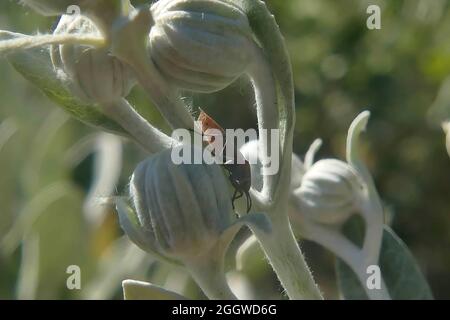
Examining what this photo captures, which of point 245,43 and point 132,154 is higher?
point 132,154

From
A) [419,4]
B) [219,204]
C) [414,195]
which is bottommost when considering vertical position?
[219,204]

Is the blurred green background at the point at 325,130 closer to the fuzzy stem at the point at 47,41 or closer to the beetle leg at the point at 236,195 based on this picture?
the beetle leg at the point at 236,195

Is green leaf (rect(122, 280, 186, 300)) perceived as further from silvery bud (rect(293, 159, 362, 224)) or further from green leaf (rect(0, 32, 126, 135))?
silvery bud (rect(293, 159, 362, 224))

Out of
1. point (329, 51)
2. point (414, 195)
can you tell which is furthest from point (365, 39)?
point (414, 195)

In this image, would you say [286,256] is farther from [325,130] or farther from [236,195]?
[325,130]
